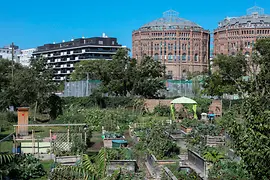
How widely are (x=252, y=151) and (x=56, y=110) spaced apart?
28365mm

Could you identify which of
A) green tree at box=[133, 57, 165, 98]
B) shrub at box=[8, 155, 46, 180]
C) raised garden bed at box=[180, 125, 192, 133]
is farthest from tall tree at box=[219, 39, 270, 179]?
green tree at box=[133, 57, 165, 98]

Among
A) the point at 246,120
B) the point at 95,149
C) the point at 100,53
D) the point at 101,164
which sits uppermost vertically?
the point at 100,53

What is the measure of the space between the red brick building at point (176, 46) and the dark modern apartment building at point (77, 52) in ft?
62.6

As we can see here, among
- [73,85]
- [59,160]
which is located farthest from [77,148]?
[73,85]

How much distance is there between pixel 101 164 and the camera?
24.5 ft

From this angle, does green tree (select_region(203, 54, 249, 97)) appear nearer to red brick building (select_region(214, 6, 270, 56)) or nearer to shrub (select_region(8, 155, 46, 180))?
shrub (select_region(8, 155, 46, 180))

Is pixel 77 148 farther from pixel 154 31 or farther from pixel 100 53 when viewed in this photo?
pixel 100 53

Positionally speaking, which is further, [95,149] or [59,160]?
[95,149]

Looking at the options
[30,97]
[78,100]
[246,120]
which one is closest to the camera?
[246,120]

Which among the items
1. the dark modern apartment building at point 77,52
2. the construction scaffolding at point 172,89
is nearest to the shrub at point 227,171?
the construction scaffolding at point 172,89

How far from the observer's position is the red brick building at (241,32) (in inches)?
3696

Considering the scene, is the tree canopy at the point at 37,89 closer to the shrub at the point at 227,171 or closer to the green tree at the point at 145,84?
the green tree at the point at 145,84

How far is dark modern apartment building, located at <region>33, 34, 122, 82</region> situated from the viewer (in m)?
118

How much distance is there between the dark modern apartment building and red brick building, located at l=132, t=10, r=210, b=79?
19.1 m
